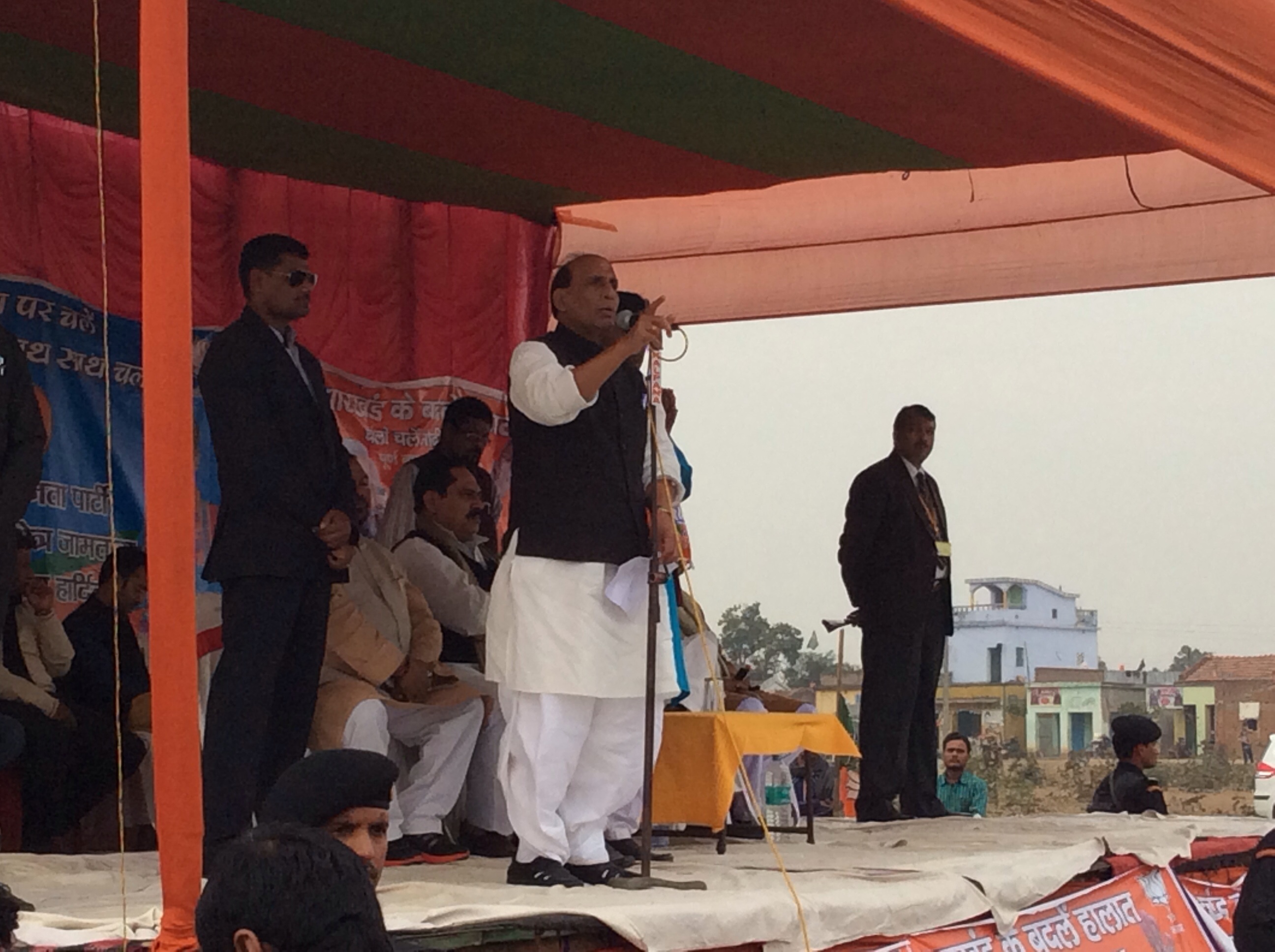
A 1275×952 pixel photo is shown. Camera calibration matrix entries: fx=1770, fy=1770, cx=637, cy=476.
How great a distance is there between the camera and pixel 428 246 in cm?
741

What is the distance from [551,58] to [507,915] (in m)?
2.95

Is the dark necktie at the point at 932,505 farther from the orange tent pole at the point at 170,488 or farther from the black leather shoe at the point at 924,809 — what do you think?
the orange tent pole at the point at 170,488

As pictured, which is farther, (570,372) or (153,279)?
(570,372)

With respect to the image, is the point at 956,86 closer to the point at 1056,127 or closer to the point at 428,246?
the point at 1056,127

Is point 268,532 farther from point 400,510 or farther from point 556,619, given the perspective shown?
point 400,510

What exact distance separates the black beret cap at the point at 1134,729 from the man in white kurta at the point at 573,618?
3.51 metres

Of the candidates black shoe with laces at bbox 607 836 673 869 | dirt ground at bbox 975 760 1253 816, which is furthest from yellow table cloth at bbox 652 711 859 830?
dirt ground at bbox 975 760 1253 816

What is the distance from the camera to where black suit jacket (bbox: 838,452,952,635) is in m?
6.99

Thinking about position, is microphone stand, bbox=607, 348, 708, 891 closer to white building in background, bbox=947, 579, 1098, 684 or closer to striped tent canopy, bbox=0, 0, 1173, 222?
striped tent canopy, bbox=0, 0, 1173, 222

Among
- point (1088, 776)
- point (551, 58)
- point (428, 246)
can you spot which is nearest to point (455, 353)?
point (428, 246)

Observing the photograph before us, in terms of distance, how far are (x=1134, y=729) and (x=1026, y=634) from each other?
274 inches

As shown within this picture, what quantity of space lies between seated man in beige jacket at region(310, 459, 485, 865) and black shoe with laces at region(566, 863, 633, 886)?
950 millimetres

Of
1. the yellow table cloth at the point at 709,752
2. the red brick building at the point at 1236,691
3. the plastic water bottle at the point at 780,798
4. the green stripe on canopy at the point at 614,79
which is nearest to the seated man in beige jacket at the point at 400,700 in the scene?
the yellow table cloth at the point at 709,752

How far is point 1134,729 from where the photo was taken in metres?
7.68
